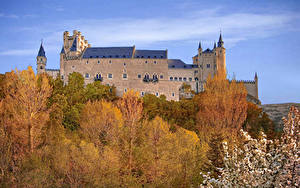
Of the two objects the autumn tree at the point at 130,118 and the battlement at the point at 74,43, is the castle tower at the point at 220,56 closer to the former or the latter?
the battlement at the point at 74,43

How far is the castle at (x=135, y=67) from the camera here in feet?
243

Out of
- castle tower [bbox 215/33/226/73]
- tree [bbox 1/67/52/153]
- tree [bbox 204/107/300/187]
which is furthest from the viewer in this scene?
castle tower [bbox 215/33/226/73]

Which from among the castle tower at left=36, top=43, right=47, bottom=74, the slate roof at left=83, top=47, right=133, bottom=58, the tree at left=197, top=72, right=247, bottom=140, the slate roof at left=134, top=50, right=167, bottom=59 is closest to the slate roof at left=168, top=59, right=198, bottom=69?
the slate roof at left=134, top=50, right=167, bottom=59

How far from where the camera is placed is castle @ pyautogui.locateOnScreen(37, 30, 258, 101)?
73.9 m

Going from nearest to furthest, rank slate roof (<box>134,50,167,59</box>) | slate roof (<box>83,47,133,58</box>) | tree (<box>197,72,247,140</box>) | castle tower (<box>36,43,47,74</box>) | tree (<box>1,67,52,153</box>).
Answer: tree (<box>1,67,52,153</box>), tree (<box>197,72,247,140</box>), slate roof (<box>83,47,133,58</box>), slate roof (<box>134,50,167,59</box>), castle tower (<box>36,43,47,74</box>)

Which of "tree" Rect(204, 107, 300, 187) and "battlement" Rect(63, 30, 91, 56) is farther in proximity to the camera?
"battlement" Rect(63, 30, 91, 56)

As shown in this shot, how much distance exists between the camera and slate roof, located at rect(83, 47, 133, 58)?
76.4 metres

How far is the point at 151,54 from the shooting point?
7756cm

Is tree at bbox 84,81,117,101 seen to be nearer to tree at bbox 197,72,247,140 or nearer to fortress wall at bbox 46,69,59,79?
fortress wall at bbox 46,69,59,79

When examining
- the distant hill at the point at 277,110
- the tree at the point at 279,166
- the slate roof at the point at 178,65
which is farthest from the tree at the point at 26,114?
the slate roof at the point at 178,65

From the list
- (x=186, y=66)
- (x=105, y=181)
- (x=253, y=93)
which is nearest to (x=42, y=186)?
(x=105, y=181)

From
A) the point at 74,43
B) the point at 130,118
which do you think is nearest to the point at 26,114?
the point at 130,118

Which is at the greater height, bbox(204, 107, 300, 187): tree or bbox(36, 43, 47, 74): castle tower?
bbox(36, 43, 47, 74): castle tower

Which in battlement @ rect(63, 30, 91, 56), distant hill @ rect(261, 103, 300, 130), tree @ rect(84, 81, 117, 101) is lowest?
distant hill @ rect(261, 103, 300, 130)
